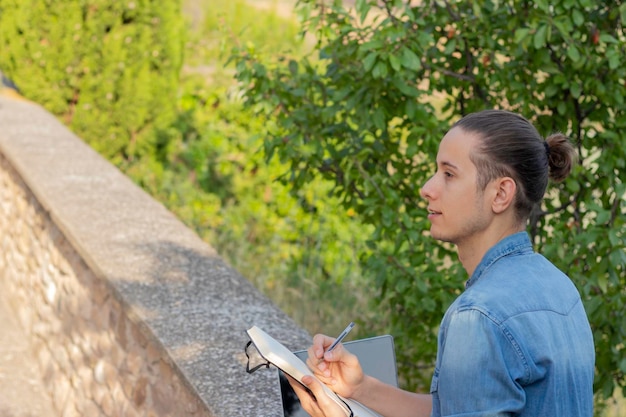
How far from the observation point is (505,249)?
1729 mm

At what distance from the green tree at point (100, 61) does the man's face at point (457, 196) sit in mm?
6099

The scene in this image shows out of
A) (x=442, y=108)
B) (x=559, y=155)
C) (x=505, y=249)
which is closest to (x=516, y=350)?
(x=505, y=249)

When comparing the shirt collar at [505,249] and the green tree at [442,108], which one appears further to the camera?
the green tree at [442,108]

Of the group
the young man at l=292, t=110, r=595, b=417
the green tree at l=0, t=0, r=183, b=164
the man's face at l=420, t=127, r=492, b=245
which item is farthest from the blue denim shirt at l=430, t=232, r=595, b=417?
the green tree at l=0, t=0, r=183, b=164

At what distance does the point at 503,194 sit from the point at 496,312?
0.89ft

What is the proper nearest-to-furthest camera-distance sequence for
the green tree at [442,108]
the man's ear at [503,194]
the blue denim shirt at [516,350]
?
1. the blue denim shirt at [516,350]
2. the man's ear at [503,194]
3. the green tree at [442,108]

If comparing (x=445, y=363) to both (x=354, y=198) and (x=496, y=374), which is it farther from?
(x=354, y=198)

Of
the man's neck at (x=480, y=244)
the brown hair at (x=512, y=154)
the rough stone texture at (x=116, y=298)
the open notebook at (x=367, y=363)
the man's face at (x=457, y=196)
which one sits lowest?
the rough stone texture at (x=116, y=298)

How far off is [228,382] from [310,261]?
12.2 feet

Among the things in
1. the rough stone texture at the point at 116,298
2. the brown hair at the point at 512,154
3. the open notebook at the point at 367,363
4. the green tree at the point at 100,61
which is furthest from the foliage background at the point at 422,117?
the green tree at the point at 100,61

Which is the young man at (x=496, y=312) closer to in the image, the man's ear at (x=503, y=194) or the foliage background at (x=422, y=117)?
the man's ear at (x=503, y=194)

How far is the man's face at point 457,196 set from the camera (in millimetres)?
1737

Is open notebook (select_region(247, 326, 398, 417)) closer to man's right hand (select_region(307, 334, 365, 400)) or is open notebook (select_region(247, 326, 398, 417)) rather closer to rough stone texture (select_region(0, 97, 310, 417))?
man's right hand (select_region(307, 334, 365, 400))

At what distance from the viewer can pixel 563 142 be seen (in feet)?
6.05
